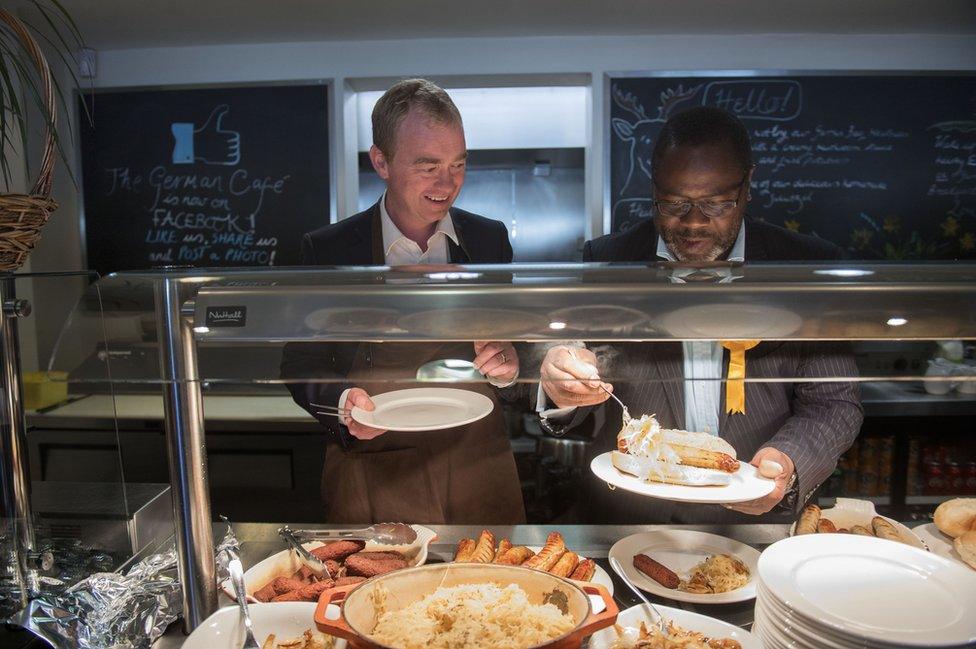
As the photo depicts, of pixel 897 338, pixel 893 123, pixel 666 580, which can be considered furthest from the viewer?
pixel 893 123

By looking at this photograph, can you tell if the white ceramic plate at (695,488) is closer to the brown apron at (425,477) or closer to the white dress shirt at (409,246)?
the brown apron at (425,477)

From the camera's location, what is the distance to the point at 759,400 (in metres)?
2.14

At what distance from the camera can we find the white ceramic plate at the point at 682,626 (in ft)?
3.72

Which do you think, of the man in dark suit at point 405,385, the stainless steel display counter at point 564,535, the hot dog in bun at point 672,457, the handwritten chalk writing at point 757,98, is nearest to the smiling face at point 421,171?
the man in dark suit at point 405,385

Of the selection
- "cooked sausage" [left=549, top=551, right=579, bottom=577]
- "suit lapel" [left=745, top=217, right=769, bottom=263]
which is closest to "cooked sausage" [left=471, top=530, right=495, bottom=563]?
"cooked sausage" [left=549, top=551, right=579, bottom=577]

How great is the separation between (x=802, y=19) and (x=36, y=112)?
15.3 feet

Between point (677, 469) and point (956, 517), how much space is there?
2.12ft

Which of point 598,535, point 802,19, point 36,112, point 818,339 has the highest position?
point 802,19

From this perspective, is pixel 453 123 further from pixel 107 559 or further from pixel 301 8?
pixel 107 559

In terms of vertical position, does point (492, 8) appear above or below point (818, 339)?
above

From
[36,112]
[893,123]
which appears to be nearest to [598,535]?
[893,123]

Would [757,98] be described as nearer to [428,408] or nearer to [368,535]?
[428,408]

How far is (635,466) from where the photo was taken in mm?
1424

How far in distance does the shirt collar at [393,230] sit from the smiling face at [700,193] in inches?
34.5
